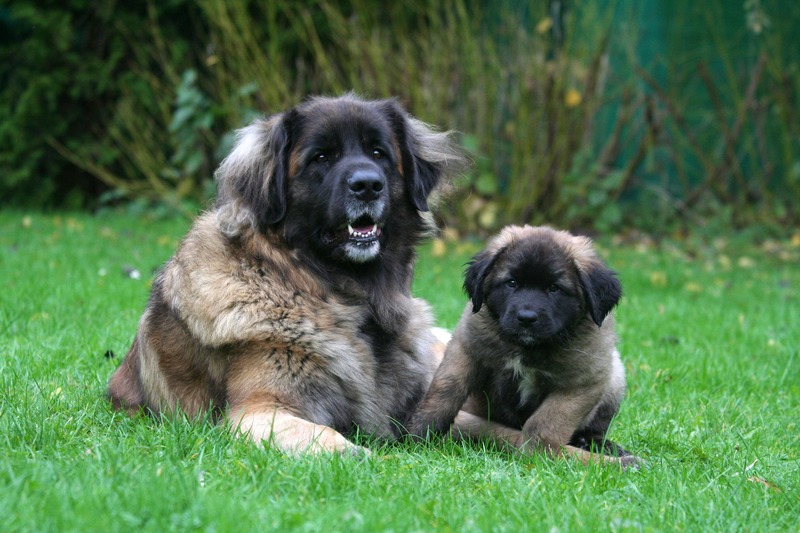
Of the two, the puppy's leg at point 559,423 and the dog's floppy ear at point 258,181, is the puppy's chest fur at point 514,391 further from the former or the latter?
the dog's floppy ear at point 258,181

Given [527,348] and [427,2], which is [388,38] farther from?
[527,348]

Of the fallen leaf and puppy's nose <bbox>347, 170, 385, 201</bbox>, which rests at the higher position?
puppy's nose <bbox>347, 170, 385, 201</bbox>

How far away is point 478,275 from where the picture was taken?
163 inches

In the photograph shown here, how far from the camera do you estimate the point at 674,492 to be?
10.8 feet

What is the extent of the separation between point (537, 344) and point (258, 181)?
4.69ft

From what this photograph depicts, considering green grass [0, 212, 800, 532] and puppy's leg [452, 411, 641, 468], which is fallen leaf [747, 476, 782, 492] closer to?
green grass [0, 212, 800, 532]

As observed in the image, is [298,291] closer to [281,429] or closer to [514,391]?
[281,429]

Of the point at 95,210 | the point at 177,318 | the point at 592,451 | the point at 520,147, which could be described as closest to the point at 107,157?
the point at 95,210

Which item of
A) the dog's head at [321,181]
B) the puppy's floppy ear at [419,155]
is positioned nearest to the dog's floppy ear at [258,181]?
the dog's head at [321,181]

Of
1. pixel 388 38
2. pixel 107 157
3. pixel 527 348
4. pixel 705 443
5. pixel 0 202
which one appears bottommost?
pixel 0 202

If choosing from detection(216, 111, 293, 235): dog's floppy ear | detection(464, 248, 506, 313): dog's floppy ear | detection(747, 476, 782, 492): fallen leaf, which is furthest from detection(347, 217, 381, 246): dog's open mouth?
detection(747, 476, 782, 492): fallen leaf

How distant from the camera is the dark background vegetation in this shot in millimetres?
11109

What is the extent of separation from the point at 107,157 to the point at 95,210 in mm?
991

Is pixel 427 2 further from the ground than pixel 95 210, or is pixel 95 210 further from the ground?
pixel 427 2
